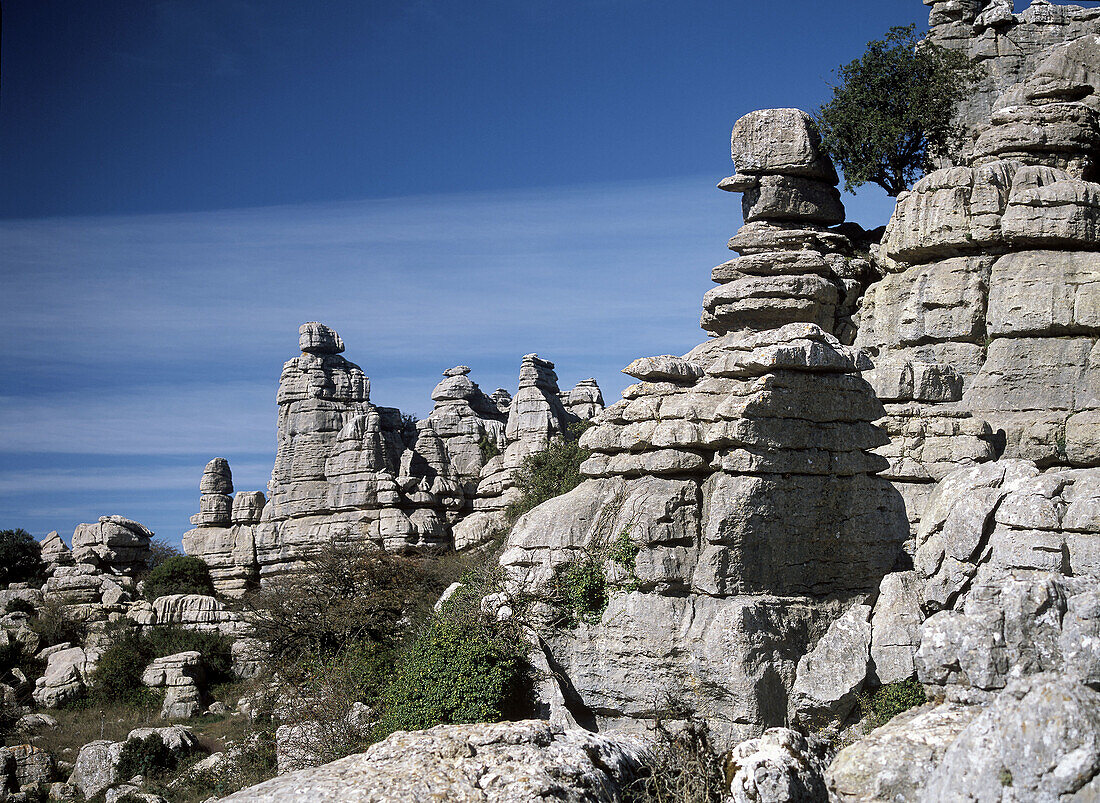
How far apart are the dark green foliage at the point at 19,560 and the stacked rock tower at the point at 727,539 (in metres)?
38.3

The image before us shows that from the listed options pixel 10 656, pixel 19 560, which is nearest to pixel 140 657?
pixel 10 656

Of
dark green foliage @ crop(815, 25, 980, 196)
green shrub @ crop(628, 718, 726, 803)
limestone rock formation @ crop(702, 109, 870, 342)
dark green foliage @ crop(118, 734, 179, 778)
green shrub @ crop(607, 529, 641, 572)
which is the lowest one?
dark green foliage @ crop(118, 734, 179, 778)

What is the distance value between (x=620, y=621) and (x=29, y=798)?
17984 mm

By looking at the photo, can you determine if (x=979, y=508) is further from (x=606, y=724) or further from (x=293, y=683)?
(x=293, y=683)

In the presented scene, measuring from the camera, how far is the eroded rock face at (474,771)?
8477mm

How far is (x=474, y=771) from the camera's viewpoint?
28.4 feet

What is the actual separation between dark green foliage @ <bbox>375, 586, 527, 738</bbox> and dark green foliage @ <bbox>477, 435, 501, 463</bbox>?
29.0 meters

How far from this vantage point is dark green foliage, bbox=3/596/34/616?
4038 centimetres

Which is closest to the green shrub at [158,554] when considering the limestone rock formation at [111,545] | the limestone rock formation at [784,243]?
the limestone rock formation at [111,545]

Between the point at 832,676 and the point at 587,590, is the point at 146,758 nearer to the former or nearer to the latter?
the point at 587,590

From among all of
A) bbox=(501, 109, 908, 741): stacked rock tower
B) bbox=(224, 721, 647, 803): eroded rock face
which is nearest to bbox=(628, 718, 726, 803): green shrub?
bbox=(224, 721, 647, 803): eroded rock face

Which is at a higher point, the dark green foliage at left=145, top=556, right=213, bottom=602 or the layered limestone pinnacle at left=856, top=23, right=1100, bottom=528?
the layered limestone pinnacle at left=856, top=23, right=1100, bottom=528

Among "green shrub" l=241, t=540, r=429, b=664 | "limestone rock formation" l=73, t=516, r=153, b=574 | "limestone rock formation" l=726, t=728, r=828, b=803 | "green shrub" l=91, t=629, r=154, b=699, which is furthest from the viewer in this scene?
"limestone rock formation" l=73, t=516, r=153, b=574

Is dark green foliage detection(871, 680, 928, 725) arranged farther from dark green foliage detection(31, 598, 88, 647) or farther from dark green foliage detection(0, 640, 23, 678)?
dark green foliage detection(31, 598, 88, 647)
